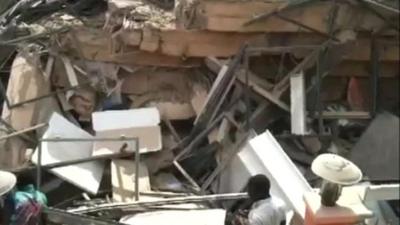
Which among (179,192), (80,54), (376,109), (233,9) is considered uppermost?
(233,9)

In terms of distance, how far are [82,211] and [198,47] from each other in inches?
73.3

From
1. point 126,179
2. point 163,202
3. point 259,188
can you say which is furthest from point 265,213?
Answer: point 126,179

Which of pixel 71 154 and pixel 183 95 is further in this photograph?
pixel 183 95

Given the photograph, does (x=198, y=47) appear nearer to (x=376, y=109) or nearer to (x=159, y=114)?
(x=159, y=114)

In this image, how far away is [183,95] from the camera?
721 centimetres

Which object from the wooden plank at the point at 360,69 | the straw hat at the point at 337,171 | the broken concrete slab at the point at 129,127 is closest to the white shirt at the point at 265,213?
the straw hat at the point at 337,171

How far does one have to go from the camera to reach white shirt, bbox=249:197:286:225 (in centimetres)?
526

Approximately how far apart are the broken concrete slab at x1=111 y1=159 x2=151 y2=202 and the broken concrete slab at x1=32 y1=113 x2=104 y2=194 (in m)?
0.15

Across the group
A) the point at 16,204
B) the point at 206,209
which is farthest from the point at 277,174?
the point at 16,204

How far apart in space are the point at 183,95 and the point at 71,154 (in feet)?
3.92

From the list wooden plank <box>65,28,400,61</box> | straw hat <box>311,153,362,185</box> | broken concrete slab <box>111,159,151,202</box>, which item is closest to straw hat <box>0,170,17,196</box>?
broken concrete slab <box>111,159,151,202</box>

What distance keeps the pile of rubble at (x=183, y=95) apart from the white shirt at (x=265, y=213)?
3.65 feet

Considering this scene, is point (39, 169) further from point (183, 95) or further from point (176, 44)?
point (176, 44)

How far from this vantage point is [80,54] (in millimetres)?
7082
